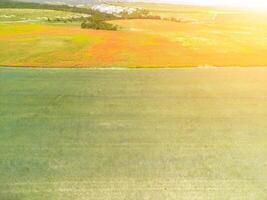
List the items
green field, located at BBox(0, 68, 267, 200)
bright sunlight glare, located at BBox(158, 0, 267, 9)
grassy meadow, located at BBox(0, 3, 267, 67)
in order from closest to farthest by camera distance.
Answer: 1. green field, located at BBox(0, 68, 267, 200)
2. grassy meadow, located at BBox(0, 3, 267, 67)
3. bright sunlight glare, located at BBox(158, 0, 267, 9)

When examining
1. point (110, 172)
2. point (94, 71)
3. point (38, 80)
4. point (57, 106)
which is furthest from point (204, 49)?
point (110, 172)

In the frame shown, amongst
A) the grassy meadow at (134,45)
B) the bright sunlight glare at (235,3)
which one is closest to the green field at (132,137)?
the grassy meadow at (134,45)

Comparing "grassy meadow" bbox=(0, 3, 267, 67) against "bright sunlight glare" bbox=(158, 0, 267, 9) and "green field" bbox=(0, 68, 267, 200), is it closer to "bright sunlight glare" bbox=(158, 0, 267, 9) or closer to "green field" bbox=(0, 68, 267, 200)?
"green field" bbox=(0, 68, 267, 200)

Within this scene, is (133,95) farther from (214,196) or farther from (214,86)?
(214,196)

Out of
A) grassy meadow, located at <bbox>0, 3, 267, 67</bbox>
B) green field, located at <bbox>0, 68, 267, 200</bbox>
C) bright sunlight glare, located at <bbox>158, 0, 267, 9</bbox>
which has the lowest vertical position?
bright sunlight glare, located at <bbox>158, 0, 267, 9</bbox>

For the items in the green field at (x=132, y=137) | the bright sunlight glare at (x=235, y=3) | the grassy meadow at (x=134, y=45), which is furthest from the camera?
the bright sunlight glare at (x=235, y=3)

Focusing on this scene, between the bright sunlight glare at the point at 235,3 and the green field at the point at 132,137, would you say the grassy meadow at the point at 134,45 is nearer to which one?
the green field at the point at 132,137

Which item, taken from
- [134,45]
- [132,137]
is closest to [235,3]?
[134,45]

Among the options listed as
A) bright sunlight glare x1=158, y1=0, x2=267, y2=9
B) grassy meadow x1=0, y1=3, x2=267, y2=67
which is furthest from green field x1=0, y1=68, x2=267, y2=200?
bright sunlight glare x1=158, y1=0, x2=267, y2=9
